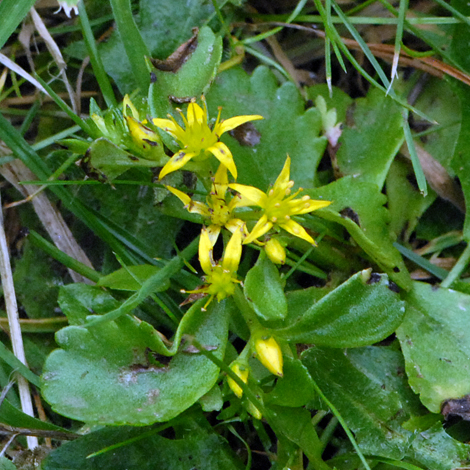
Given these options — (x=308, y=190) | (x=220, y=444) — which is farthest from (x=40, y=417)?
(x=308, y=190)

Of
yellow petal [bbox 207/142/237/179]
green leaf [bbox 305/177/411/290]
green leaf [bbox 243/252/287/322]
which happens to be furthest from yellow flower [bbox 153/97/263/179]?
green leaf [bbox 305/177/411/290]

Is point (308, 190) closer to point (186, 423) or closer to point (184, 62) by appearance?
point (184, 62)

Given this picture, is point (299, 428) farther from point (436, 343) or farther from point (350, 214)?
point (350, 214)

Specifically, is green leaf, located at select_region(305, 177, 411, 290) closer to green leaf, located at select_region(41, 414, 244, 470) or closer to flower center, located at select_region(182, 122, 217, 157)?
flower center, located at select_region(182, 122, 217, 157)

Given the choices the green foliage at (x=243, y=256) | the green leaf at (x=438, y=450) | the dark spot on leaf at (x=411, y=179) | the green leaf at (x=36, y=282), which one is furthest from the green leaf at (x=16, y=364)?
the dark spot on leaf at (x=411, y=179)

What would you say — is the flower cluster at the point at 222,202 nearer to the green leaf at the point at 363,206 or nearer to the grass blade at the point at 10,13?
the green leaf at the point at 363,206

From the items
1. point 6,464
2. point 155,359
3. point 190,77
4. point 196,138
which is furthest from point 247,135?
point 6,464
